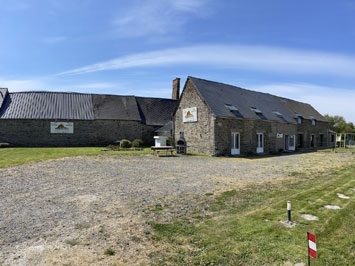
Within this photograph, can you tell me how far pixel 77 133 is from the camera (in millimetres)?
28562

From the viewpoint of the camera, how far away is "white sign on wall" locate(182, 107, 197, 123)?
73.0 feet

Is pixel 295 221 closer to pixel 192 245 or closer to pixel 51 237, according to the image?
pixel 192 245

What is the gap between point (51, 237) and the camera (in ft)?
15.7

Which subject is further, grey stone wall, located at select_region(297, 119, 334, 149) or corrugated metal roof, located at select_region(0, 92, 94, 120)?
grey stone wall, located at select_region(297, 119, 334, 149)

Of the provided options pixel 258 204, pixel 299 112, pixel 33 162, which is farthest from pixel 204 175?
pixel 299 112

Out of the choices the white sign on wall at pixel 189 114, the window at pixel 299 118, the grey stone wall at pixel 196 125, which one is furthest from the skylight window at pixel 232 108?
the window at pixel 299 118

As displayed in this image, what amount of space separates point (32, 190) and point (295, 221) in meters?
7.80

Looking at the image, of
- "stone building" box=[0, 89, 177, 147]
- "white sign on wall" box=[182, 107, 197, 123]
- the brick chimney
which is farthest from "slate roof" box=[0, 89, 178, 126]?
"white sign on wall" box=[182, 107, 197, 123]

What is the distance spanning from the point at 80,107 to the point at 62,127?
11.2 feet

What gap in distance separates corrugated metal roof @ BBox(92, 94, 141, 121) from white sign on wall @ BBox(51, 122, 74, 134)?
3002 mm

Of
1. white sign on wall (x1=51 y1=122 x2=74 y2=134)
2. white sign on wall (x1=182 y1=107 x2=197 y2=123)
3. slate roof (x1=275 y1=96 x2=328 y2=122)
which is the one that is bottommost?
white sign on wall (x1=51 y1=122 x2=74 y2=134)

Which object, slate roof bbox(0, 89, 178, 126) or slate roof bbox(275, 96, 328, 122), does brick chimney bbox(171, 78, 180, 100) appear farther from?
slate roof bbox(275, 96, 328, 122)

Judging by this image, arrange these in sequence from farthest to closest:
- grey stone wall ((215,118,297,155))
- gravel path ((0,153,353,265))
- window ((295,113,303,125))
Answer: window ((295,113,303,125))
grey stone wall ((215,118,297,155))
gravel path ((0,153,353,265))

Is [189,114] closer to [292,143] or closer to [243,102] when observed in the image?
[243,102]
